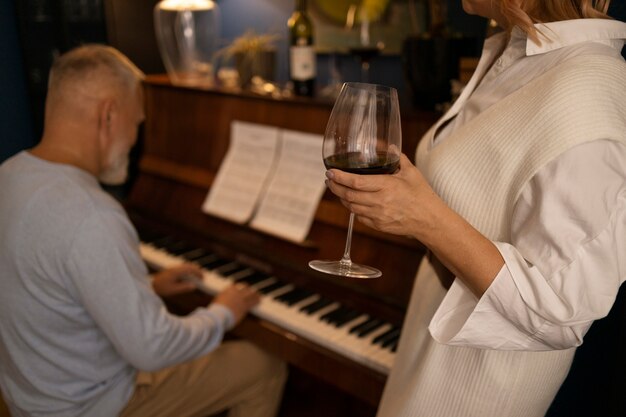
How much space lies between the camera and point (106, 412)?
63.4 inches

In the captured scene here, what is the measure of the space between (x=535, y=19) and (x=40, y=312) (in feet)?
4.30

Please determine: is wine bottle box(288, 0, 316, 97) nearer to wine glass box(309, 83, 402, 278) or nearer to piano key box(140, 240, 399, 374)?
piano key box(140, 240, 399, 374)

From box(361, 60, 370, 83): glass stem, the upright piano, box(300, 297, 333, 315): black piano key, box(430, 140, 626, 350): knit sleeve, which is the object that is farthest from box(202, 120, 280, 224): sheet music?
box(430, 140, 626, 350): knit sleeve

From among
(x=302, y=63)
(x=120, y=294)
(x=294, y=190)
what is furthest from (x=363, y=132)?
(x=302, y=63)

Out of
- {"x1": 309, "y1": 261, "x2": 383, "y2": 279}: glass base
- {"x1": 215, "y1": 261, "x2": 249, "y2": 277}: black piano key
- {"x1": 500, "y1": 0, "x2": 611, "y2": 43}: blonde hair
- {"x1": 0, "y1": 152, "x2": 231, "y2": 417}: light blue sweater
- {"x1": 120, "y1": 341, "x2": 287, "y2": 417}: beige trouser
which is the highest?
{"x1": 500, "y1": 0, "x2": 611, "y2": 43}: blonde hair

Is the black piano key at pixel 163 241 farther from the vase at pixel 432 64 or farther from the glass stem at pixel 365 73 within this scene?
the vase at pixel 432 64

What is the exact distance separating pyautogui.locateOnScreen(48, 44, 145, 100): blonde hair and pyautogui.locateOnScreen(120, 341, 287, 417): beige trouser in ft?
Answer: 2.73

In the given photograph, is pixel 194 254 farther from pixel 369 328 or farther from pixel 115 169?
pixel 369 328

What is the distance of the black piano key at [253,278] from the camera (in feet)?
7.07

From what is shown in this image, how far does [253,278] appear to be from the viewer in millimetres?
2174

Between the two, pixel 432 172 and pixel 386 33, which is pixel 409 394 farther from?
pixel 386 33

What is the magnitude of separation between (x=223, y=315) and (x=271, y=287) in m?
0.30

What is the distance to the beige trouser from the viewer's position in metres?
1.75

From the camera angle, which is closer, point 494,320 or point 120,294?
point 494,320
